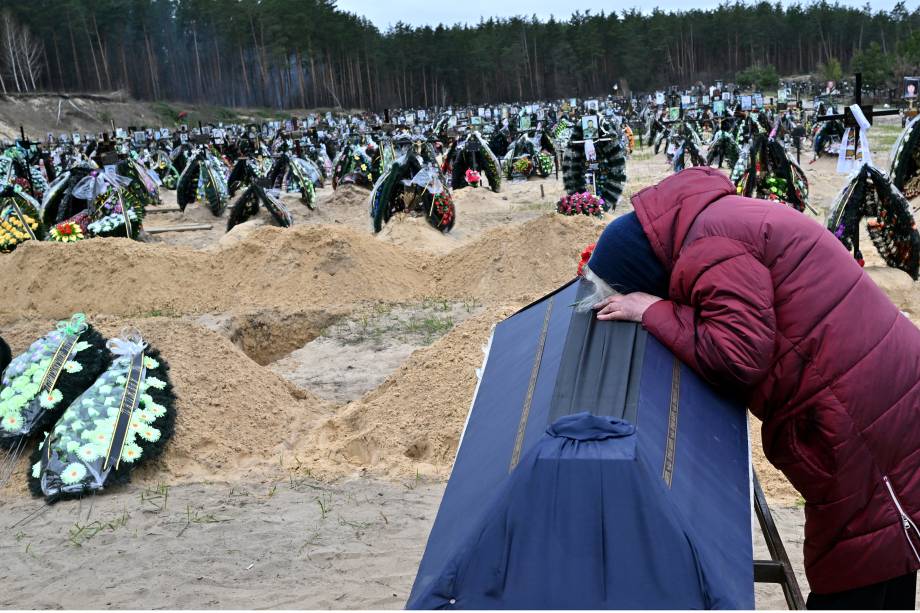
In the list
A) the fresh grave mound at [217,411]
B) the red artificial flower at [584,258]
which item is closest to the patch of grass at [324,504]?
the fresh grave mound at [217,411]

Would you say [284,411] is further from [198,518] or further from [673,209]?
[673,209]

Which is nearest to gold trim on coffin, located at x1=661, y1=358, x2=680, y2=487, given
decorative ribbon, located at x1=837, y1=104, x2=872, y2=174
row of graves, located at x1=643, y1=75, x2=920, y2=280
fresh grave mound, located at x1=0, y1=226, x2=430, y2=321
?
row of graves, located at x1=643, y1=75, x2=920, y2=280

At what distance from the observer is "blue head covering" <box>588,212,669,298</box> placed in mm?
2129

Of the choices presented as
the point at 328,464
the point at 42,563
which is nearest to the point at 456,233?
the point at 328,464

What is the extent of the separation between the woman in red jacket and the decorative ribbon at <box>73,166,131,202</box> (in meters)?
13.5

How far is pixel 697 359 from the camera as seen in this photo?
1.98 metres

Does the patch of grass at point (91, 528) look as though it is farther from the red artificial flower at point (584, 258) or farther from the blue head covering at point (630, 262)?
the blue head covering at point (630, 262)

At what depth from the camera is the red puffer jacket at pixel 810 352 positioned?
194 cm

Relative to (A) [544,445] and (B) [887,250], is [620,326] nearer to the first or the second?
(A) [544,445]

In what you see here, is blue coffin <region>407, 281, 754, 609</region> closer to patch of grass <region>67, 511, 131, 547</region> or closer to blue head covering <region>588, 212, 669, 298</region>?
blue head covering <region>588, 212, 669, 298</region>

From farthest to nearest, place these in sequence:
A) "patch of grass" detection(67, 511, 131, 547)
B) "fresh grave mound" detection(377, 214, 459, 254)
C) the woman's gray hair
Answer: "fresh grave mound" detection(377, 214, 459, 254), "patch of grass" detection(67, 511, 131, 547), the woman's gray hair

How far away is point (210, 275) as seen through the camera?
11.4 metres

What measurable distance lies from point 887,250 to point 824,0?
7795 cm

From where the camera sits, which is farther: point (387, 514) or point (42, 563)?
point (387, 514)
